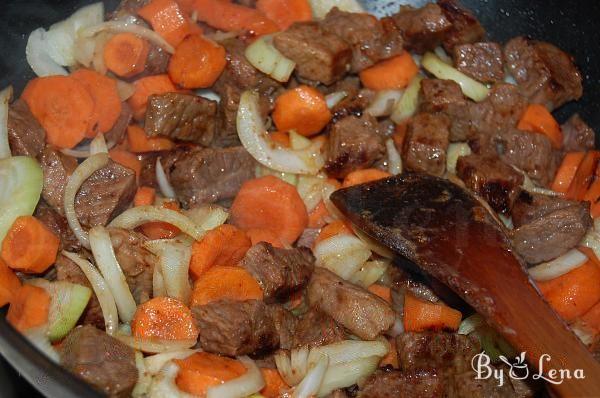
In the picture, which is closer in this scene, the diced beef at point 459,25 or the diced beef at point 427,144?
the diced beef at point 427,144

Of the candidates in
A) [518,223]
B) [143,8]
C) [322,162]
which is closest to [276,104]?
[322,162]

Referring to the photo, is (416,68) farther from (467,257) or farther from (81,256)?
(81,256)

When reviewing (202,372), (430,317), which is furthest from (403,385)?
(202,372)

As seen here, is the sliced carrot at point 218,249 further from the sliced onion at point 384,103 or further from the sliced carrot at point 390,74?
the sliced carrot at point 390,74

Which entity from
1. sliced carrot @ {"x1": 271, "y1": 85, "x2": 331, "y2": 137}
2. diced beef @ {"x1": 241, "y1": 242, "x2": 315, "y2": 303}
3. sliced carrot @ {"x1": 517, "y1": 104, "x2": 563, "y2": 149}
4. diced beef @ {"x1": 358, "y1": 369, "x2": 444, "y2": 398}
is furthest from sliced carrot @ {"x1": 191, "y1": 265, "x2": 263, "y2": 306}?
sliced carrot @ {"x1": 517, "y1": 104, "x2": 563, "y2": 149}

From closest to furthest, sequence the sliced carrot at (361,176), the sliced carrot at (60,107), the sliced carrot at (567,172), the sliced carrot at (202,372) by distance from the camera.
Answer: the sliced carrot at (202,372) < the sliced carrot at (60,107) < the sliced carrot at (361,176) < the sliced carrot at (567,172)

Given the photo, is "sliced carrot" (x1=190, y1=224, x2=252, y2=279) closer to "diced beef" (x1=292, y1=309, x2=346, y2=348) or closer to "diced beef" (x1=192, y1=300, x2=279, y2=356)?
"diced beef" (x1=192, y1=300, x2=279, y2=356)

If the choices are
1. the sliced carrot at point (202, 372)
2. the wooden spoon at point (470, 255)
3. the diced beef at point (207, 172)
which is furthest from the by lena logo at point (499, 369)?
the diced beef at point (207, 172)
